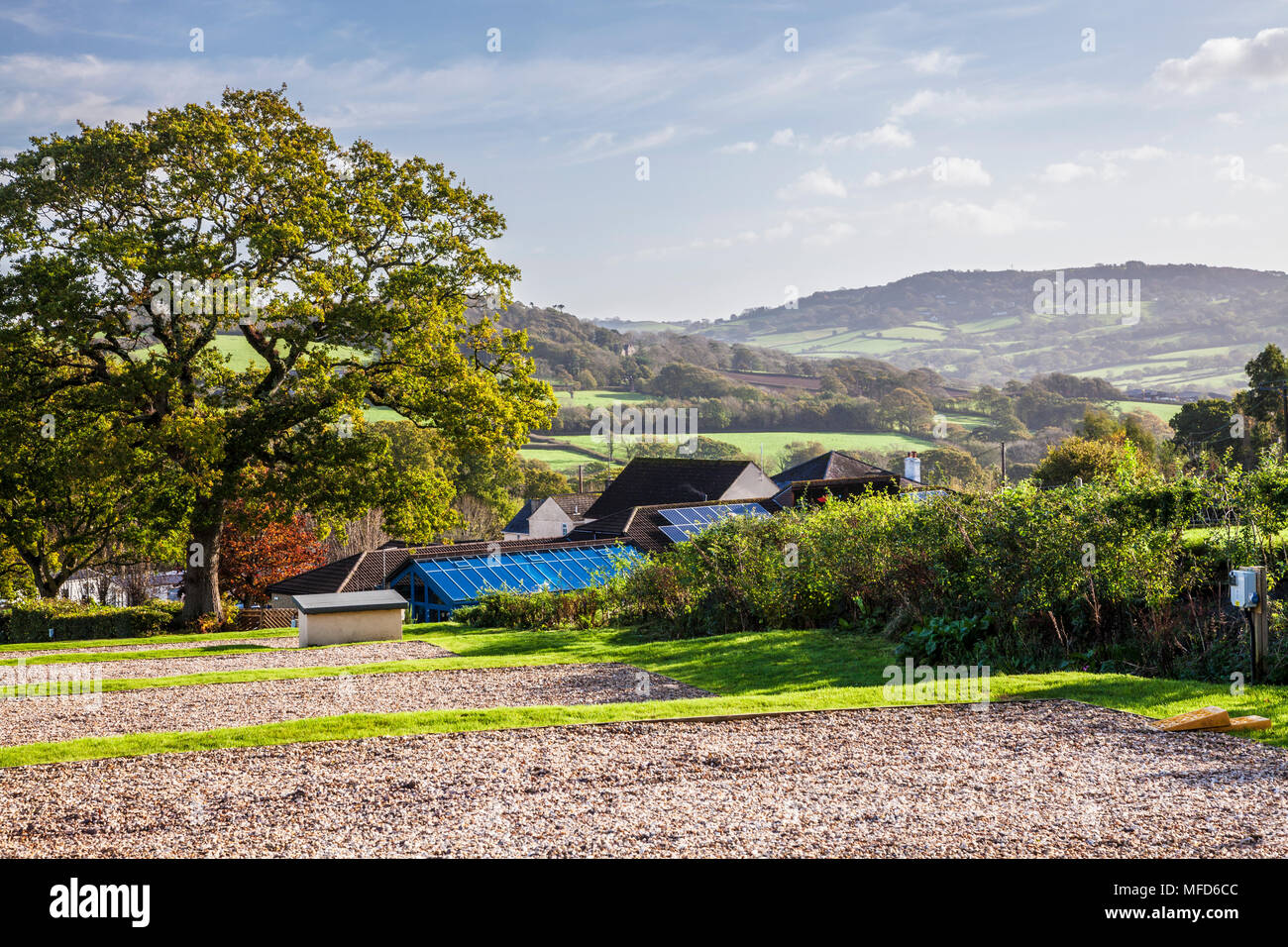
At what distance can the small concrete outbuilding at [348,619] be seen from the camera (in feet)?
64.0

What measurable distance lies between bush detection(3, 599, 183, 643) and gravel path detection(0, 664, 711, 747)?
495 inches

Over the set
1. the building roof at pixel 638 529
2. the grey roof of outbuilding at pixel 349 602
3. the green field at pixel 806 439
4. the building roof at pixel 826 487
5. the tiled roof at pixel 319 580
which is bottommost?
the tiled roof at pixel 319 580

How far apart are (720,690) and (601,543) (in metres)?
18.0

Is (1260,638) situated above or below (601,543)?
above

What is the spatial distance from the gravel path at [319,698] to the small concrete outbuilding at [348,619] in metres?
5.71

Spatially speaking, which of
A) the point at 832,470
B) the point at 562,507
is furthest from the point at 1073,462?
the point at 562,507

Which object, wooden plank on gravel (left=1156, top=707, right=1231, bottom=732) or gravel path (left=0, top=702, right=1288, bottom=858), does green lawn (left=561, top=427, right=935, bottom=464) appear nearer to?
wooden plank on gravel (left=1156, top=707, right=1231, bottom=732)

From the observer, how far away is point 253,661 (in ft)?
55.4

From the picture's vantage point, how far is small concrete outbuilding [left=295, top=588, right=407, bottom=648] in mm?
19516

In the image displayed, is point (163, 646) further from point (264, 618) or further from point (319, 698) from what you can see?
point (264, 618)

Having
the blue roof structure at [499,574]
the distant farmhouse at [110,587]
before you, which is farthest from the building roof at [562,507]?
the blue roof structure at [499,574]

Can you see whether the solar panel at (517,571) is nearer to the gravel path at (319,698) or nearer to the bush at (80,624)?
the bush at (80,624)
